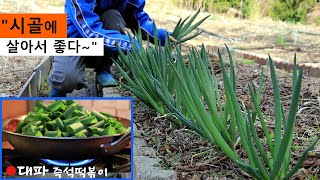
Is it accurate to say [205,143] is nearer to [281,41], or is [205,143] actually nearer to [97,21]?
[97,21]

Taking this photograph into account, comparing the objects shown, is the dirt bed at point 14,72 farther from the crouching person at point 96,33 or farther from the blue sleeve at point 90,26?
the blue sleeve at point 90,26

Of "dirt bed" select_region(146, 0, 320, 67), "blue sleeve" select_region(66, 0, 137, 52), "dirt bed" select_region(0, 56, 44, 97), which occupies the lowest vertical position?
"dirt bed" select_region(0, 56, 44, 97)

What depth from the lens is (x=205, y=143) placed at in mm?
2117

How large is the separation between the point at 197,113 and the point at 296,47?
457cm

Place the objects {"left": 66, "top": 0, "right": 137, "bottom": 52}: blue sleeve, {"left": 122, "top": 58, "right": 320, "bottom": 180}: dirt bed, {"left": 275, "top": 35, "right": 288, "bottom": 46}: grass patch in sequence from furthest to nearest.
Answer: {"left": 275, "top": 35, "right": 288, "bottom": 46}: grass patch → {"left": 66, "top": 0, "right": 137, "bottom": 52}: blue sleeve → {"left": 122, "top": 58, "right": 320, "bottom": 180}: dirt bed

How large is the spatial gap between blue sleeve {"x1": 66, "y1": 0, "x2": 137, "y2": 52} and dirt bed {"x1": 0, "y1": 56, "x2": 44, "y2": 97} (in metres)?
0.75

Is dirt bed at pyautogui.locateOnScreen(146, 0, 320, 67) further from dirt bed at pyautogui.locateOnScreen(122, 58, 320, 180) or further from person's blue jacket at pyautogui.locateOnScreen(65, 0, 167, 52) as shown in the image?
dirt bed at pyautogui.locateOnScreen(122, 58, 320, 180)

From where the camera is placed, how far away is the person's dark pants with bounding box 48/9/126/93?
3.29 metres

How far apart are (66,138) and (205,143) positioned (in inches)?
23.4

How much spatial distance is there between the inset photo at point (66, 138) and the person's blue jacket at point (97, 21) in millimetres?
1150

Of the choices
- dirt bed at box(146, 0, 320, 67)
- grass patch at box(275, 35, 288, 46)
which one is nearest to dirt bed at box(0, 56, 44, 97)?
dirt bed at box(146, 0, 320, 67)

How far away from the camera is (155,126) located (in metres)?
2.43

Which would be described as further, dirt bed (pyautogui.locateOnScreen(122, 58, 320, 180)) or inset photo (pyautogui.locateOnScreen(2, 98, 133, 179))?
dirt bed (pyautogui.locateOnScreen(122, 58, 320, 180))

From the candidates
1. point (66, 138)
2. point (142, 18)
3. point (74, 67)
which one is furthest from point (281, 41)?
point (66, 138)
